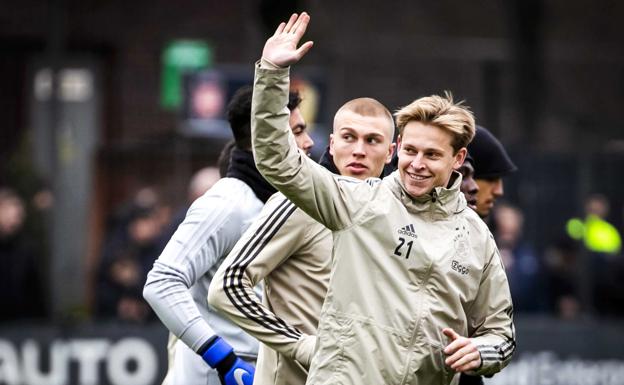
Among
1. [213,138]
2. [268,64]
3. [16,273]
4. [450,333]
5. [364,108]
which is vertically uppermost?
[268,64]

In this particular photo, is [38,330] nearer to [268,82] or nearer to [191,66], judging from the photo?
[191,66]

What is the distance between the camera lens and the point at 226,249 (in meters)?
5.33

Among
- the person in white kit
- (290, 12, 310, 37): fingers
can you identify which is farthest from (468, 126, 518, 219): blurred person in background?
(290, 12, 310, 37): fingers

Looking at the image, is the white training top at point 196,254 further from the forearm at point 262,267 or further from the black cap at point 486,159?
the black cap at point 486,159

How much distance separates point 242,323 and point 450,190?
83 cm

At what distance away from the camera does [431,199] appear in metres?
4.46

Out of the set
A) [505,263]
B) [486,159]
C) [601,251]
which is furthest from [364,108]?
[601,251]

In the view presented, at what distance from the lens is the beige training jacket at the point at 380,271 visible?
427 centimetres

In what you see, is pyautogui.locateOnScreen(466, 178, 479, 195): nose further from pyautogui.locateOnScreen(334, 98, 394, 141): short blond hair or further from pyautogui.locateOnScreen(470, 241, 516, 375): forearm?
pyautogui.locateOnScreen(470, 241, 516, 375): forearm

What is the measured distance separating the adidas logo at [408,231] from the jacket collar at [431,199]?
2.6 inches

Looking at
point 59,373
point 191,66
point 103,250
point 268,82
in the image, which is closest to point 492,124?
point 191,66

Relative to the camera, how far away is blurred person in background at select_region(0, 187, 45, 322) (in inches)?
428

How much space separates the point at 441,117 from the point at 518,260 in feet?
22.3

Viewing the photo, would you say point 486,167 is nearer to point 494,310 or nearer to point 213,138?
point 494,310
